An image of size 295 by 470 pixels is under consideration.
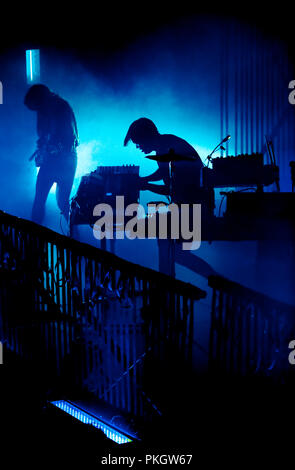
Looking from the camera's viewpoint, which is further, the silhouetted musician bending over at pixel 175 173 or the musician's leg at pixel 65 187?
the musician's leg at pixel 65 187

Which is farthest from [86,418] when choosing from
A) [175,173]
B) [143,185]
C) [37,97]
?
[37,97]

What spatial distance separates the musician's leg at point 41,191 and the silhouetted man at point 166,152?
1.58 m

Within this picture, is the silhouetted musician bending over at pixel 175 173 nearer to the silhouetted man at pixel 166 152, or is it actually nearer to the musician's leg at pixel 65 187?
the silhouetted man at pixel 166 152

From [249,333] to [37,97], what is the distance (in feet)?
19.8

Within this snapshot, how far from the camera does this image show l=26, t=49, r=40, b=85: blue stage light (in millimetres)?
6859

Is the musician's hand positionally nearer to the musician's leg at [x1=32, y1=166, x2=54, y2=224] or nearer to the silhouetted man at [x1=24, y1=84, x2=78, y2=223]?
the silhouetted man at [x1=24, y1=84, x2=78, y2=223]

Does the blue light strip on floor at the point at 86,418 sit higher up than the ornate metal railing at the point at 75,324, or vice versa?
the ornate metal railing at the point at 75,324

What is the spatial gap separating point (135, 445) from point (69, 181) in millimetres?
5501

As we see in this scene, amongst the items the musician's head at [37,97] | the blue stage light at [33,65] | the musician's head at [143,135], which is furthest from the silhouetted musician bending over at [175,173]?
the blue stage light at [33,65]

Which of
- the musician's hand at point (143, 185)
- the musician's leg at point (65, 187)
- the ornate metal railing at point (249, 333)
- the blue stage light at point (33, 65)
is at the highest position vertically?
the blue stage light at point (33, 65)

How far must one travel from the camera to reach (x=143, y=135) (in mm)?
6266

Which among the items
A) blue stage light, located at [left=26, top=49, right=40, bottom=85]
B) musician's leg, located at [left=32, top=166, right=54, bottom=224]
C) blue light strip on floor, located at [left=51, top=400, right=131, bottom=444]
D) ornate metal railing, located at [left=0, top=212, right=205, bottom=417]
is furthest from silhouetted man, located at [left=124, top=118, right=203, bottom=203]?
blue light strip on floor, located at [left=51, top=400, right=131, bottom=444]

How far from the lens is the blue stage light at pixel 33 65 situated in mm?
6859

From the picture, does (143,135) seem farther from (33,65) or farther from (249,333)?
(249,333)
